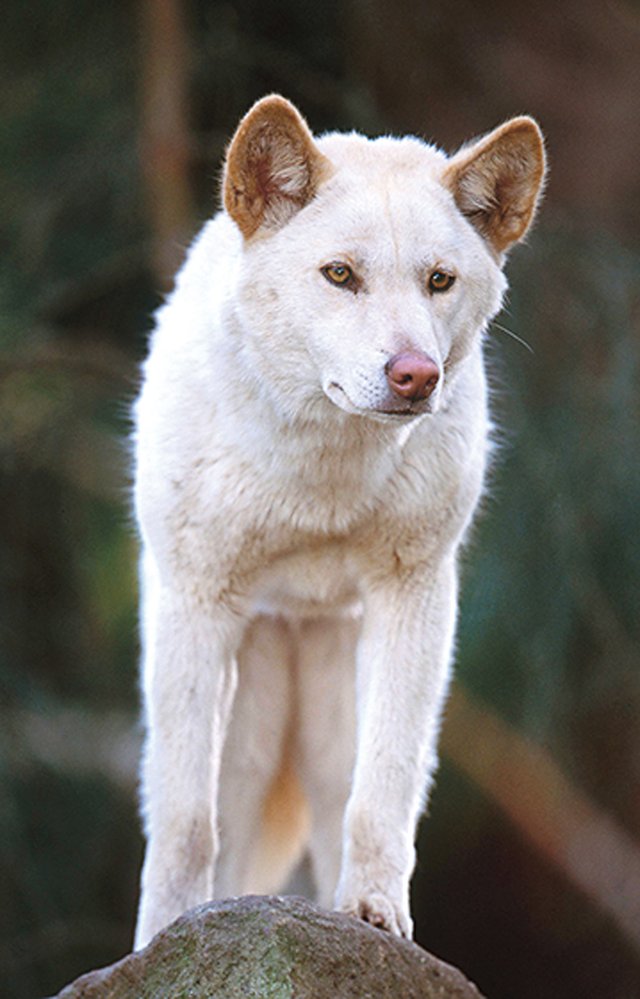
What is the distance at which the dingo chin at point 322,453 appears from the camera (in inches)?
188

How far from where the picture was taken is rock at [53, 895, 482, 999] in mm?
4359

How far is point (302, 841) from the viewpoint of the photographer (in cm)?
629

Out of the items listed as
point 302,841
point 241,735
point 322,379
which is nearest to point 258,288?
point 322,379

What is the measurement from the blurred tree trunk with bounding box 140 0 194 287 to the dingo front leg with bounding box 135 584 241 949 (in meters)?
4.90

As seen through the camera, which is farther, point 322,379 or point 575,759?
point 575,759

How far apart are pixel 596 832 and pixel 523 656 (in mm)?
1030

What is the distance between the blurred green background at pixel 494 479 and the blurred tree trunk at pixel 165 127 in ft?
0.04

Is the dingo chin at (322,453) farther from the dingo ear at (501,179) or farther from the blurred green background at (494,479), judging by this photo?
the blurred green background at (494,479)

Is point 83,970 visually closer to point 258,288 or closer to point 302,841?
point 302,841

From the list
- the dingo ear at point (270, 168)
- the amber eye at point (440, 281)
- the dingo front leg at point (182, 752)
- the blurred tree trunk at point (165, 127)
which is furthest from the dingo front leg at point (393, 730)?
the blurred tree trunk at point (165, 127)

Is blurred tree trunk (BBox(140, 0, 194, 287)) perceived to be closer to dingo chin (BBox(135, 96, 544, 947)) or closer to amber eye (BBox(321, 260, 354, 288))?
dingo chin (BBox(135, 96, 544, 947))

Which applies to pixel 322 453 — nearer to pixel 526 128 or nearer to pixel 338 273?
pixel 338 273

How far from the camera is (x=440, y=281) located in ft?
15.7

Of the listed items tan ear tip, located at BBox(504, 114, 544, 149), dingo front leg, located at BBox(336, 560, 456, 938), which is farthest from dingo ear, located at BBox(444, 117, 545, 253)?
dingo front leg, located at BBox(336, 560, 456, 938)
